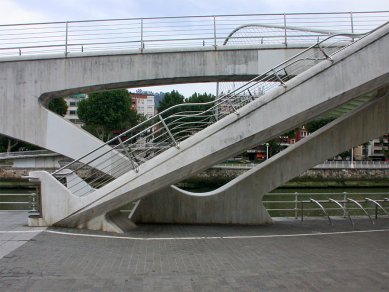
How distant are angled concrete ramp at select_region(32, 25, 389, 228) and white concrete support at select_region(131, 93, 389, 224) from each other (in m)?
2.49

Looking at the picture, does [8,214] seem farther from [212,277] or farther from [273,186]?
[212,277]

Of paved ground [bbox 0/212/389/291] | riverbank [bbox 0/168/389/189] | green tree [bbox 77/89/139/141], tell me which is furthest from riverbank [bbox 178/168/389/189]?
paved ground [bbox 0/212/389/291]

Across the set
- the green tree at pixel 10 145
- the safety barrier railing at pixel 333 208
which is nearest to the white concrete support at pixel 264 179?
the safety barrier railing at pixel 333 208

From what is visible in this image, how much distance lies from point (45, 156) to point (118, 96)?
30.2 meters

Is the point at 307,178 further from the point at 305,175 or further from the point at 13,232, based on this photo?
the point at 13,232

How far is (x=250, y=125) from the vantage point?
941 cm

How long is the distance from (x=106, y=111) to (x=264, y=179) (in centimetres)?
5447

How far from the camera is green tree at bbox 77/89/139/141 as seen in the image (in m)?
63.8

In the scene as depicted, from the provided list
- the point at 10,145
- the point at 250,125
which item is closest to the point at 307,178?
the point at 250,125

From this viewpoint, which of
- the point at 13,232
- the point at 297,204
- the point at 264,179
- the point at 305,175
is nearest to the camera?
the point at 13,232

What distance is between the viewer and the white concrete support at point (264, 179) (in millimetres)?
12109

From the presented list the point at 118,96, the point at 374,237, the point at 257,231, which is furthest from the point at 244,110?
the point at 118,96

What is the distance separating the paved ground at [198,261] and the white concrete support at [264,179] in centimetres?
224

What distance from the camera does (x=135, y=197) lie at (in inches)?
382
